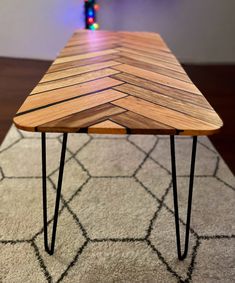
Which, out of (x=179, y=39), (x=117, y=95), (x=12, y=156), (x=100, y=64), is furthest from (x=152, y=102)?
(x=179, y=39)

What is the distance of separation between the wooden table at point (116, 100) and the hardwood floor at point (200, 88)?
0.60 meters

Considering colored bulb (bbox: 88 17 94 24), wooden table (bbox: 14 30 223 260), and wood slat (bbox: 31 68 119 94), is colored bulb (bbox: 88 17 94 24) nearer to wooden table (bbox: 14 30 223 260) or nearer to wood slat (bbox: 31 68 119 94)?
wooden table (bbox: 14 30 223 260)

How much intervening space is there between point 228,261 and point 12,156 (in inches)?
37.2

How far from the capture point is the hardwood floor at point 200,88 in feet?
5.03

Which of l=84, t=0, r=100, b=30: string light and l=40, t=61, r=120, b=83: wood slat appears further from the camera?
l=84, t=0, r=100, b=30: string light

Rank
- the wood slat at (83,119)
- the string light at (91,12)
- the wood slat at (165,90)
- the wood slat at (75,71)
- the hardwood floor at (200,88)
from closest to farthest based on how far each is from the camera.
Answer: the wood slat at (83,119)
the wood slat at (165,90)
the wood slat at (75,71)
the hardwood floor at (200,88)
the string light at (91,12)

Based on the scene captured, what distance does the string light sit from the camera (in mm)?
2375

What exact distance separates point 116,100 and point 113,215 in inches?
17.1

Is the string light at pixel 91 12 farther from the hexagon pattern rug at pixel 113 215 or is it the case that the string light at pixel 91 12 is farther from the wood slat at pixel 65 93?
Result: the wood slat at pixel 65 93

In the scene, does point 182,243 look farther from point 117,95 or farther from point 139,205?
point 117,95

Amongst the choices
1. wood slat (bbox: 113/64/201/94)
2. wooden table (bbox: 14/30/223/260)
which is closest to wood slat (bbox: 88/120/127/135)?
wooden table (bbox: 14/30/223/260)

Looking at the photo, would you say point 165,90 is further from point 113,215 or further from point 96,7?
point 96,7

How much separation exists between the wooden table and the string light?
4.45ft

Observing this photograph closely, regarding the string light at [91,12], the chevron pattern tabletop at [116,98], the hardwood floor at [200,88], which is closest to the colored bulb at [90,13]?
the string light at [91,12]
